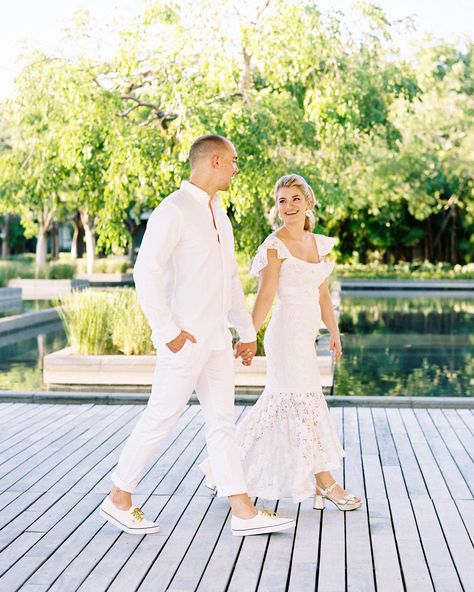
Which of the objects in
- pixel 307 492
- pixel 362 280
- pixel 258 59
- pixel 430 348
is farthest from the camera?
pixel 362 280

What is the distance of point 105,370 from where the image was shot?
11453 mm

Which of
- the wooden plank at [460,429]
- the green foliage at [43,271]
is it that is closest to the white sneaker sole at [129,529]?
the wooden plank at [460,429]

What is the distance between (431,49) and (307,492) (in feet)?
128

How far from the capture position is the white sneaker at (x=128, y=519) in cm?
530

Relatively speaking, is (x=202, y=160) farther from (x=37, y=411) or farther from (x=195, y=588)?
(x=37, y=411)

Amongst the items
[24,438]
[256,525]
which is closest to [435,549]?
[256,525]

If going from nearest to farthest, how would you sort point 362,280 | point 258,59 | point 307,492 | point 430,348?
point 307,492 → point 258,59 → point 430,348 → point 362,280

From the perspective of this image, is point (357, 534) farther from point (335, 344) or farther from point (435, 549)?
point (335, 344)

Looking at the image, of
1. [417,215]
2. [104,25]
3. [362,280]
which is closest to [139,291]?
[104,25]

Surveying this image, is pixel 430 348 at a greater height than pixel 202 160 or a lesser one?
lesser

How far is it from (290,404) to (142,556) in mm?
1415

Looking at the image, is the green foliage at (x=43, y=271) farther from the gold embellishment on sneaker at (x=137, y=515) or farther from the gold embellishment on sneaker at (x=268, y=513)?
the gold embellishment on sneaker at (x=268, y=513)

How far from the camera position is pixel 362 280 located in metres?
37.4

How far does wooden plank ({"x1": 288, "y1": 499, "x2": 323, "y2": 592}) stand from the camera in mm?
4555
